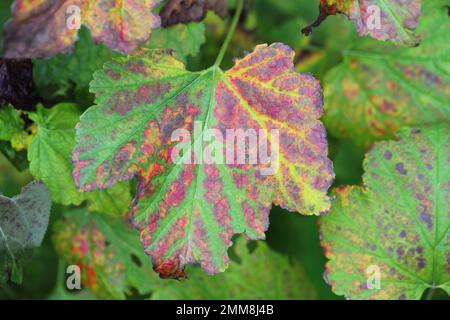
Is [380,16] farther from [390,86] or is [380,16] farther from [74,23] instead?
[74,23]

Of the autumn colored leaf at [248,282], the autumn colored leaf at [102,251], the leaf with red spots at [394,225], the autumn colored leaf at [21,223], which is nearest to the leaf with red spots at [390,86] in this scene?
the leaf with red spots at [394,225]

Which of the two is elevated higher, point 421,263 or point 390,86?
point 390,86

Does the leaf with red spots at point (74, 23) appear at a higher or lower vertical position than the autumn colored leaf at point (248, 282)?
higher

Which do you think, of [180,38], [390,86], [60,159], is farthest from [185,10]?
[390,86]

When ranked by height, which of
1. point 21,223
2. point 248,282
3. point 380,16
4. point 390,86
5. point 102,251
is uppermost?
point 380,16

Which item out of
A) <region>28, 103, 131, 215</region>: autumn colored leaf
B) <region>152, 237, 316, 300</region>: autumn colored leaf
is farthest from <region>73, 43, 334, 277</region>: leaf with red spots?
<region>152, 237, 316, 300</region>: autumn colored leaf

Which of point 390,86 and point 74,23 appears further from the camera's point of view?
point 390,86

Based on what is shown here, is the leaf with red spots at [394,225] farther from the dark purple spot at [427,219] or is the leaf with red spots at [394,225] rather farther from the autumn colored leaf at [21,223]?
the autumn colored leaf at [21,223]
